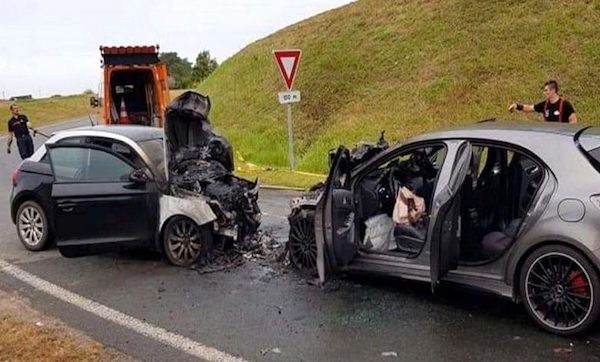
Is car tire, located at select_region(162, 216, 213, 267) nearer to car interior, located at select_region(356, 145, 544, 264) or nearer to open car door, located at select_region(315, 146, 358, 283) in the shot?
open car door, located at select_region(315, 146, 358, 283)

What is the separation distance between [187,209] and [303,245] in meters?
1.30

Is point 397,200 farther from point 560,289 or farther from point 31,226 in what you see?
point 31,226

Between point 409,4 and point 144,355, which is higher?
Answer: point 409,4

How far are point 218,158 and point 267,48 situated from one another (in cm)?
2099

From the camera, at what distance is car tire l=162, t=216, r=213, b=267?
694 cm

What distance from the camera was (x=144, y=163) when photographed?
7070mm

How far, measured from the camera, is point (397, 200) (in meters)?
5.86

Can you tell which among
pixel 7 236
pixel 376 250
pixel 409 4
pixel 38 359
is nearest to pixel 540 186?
pixel 376 250

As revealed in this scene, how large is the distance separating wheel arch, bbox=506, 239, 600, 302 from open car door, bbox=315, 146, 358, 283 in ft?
4.69

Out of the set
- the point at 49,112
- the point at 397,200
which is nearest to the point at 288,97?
the point at 397,200

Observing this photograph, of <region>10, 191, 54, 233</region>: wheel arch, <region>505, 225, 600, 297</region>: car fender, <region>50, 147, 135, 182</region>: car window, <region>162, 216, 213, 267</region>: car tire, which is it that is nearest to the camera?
<region>505, 225, 600, 297</region>: car fender

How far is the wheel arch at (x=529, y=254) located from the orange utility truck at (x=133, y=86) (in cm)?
1119

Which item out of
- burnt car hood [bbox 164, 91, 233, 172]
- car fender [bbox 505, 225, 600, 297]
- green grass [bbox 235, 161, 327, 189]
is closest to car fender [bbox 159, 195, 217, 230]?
burnt car hood [bbox 164, 91, 233, 172]

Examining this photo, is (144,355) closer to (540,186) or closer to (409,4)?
(540,186)
